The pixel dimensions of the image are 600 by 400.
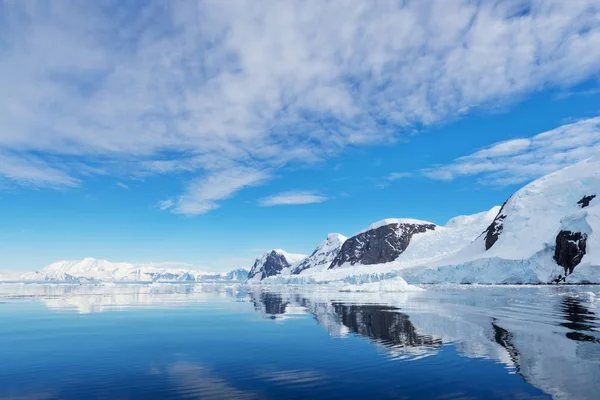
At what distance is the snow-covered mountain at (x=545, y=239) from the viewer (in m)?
88.6

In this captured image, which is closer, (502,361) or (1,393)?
(1,393)

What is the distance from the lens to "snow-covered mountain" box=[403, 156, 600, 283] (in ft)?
291

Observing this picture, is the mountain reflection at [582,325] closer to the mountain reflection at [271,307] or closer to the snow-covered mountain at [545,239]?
the mountain reflection at [271,307]

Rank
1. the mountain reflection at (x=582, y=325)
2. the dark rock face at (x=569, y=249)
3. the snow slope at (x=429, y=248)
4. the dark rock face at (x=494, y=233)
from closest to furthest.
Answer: the mountain reflection at (x=582, y=325) < the dark rock face at (x=569, y=249) < the dark rock face at (x=494, y=233) < the snow slope at (x=429, y=248)

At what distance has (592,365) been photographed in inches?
464

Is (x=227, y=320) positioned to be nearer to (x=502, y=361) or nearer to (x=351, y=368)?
(x=351, y=368)

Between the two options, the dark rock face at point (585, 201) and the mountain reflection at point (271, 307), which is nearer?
the mountain reflection at point (271, 307)

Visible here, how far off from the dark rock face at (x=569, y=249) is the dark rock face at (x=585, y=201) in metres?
15.7

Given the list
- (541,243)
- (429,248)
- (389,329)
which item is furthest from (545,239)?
(389,329)

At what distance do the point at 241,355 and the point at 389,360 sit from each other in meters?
5.32

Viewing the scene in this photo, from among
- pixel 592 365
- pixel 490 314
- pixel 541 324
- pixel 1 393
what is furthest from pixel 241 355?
pixel 490 314

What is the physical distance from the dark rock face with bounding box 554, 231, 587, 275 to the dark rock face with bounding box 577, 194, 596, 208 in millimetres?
15734

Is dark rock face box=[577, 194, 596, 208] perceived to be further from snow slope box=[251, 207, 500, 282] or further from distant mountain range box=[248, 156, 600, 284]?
snow slope box=[251, 207, 500, 282]

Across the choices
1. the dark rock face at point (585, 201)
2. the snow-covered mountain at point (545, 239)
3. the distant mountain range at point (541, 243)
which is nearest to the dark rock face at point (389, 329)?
the distant mountain range at point (541, 243)
